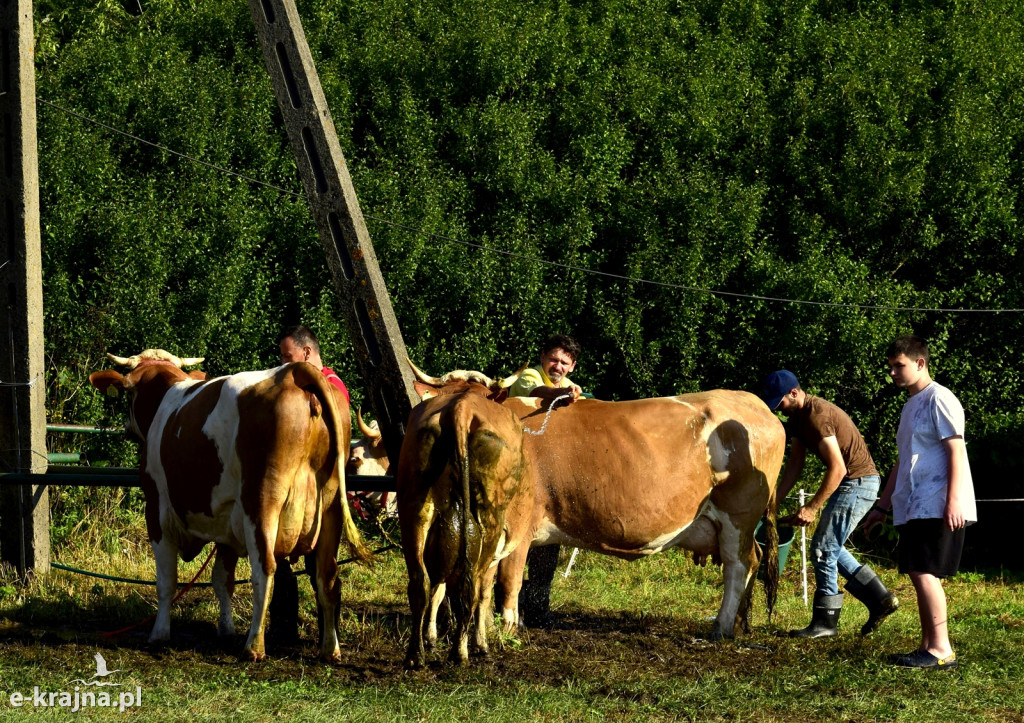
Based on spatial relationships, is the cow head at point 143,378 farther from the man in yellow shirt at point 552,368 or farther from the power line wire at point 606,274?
the power line wire at point 606,274

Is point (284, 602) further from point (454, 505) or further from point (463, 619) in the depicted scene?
point (454, 505)

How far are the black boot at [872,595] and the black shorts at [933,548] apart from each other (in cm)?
116

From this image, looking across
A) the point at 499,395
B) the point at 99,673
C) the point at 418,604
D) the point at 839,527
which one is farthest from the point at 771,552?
the point at 99,673

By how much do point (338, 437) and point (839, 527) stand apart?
3648 millimetres

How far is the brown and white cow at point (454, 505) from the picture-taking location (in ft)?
22.1

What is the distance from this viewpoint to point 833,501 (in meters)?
8.55

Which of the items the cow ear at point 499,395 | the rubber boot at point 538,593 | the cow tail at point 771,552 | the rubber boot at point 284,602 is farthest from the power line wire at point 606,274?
the rubber boot at point 284,602

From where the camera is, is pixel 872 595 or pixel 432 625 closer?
pixel 432 625

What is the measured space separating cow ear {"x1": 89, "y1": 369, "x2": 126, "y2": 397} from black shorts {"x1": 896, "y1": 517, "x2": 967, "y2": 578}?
5.31 meters

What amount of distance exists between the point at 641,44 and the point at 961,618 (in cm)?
1272

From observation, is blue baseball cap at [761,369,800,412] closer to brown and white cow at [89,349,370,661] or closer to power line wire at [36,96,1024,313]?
brown and white cow at [89,349,370,661]

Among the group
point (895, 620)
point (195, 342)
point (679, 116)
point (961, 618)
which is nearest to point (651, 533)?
point (895, 620)

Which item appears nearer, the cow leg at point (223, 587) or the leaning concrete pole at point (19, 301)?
the cow leg at point (223, 587)

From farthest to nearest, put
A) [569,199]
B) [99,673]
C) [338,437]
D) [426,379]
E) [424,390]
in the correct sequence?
[569,199], [424,390], [426,379], [338,437], [99,673]
